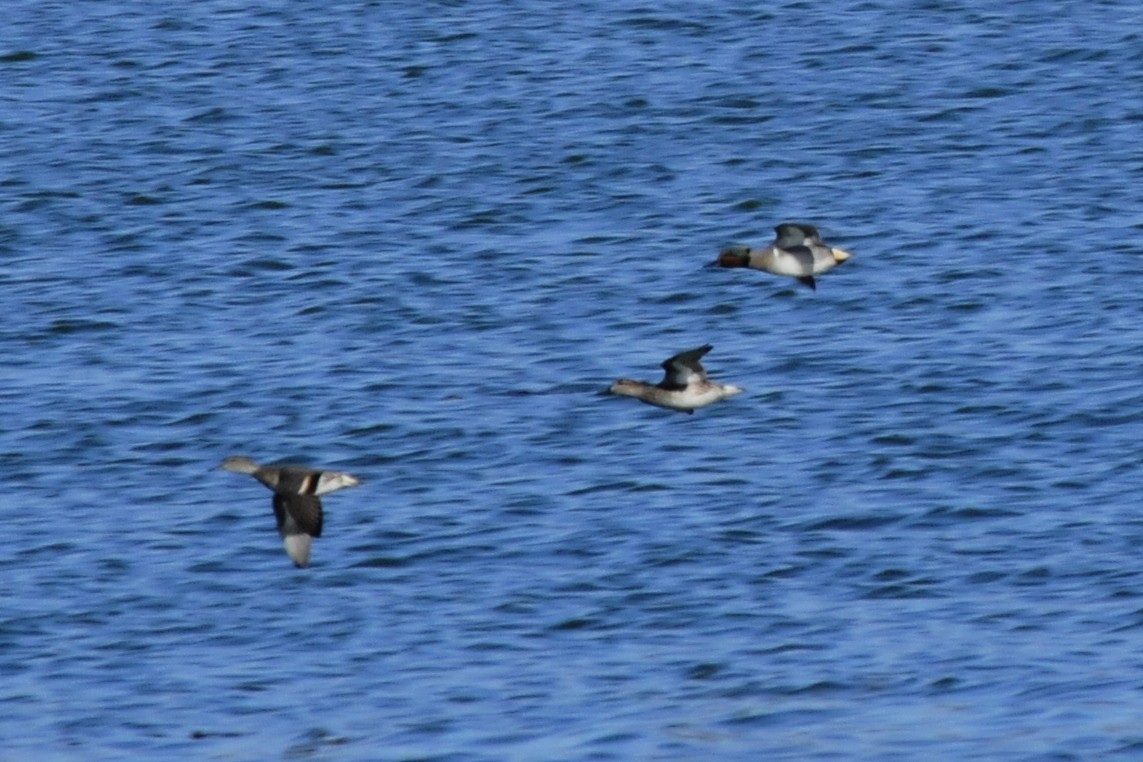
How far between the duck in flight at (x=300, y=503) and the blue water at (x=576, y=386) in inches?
43.9

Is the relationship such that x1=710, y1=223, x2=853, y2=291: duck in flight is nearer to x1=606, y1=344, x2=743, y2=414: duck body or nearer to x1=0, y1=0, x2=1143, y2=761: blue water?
x1=606, y1=344, x2=743, y2=414: duck body

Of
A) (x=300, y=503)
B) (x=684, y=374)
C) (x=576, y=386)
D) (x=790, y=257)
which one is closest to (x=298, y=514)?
(x=300, y=503)

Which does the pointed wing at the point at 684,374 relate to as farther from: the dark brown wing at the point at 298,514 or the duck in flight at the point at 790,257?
the dark brown wing at the point at 298,514

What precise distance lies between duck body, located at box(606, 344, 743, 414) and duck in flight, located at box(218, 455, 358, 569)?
2.84 meters

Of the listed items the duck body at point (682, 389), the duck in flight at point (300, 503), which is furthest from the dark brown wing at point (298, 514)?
the duck body at point (682, 389)

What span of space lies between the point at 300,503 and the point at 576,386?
23.2ft

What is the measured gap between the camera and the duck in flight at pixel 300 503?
55.2 ft

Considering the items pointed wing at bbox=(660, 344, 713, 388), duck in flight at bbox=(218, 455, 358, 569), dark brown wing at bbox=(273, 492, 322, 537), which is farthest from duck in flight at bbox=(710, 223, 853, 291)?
dark brown wing at bbox=(273, 492, 322, 537)

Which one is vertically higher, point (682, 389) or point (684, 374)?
point (684, 374)

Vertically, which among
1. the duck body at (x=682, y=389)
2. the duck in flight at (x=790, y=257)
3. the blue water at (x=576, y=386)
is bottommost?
the blue water at (x=576, y=386)

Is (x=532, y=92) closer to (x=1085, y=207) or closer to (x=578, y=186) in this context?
(x=578, y=186)

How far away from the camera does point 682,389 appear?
768 inches

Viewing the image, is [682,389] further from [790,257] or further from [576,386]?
[576,386]

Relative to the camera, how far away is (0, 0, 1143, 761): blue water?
17547mm
